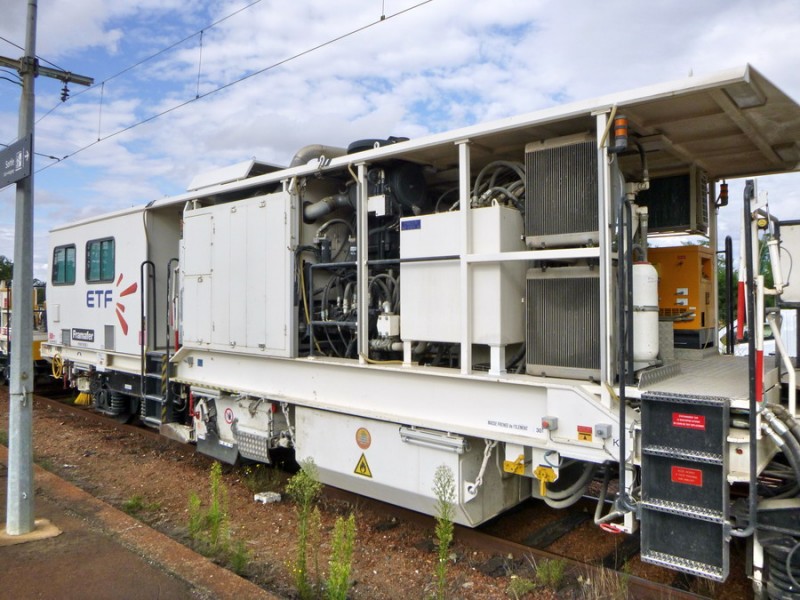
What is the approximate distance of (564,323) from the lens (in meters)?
4.20

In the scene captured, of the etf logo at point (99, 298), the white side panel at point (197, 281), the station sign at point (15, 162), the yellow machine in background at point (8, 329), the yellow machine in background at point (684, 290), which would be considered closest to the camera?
the station sign at point (15, 162)

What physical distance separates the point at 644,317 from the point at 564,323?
1.67 ft

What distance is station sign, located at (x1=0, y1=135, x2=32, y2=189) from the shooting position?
477 cm

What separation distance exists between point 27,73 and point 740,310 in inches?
215

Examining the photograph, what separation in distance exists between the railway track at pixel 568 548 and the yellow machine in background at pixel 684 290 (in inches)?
72.2

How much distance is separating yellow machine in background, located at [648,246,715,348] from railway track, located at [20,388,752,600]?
1.83 m

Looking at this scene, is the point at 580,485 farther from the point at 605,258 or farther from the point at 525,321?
the point at 605,258

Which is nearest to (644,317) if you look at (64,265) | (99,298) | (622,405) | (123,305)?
(622,405)

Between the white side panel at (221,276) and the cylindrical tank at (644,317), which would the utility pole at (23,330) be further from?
the cylindrical tank at (644,317)

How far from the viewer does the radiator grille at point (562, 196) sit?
160 inches

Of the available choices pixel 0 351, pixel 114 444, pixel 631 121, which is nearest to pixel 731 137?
pixel 631 121

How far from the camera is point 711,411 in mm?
3373

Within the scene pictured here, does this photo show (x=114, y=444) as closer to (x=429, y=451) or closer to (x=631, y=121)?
(x=429, y=451)

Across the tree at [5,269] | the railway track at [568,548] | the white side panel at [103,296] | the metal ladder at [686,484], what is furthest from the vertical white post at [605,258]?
the tree at [5,269]
